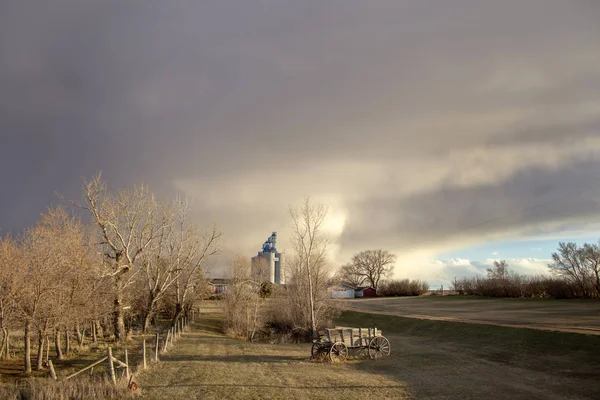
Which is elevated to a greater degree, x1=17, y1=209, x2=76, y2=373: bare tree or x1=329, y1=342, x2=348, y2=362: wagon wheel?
x1=17, y1=209, x2=76, y2=373: bare tree

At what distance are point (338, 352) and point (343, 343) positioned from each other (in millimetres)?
502

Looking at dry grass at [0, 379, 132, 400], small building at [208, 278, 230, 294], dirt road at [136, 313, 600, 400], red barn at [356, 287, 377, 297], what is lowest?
red barn at [356, 287, 377, 297]

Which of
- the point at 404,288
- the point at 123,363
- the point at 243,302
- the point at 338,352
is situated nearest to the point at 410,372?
the point at 338,352

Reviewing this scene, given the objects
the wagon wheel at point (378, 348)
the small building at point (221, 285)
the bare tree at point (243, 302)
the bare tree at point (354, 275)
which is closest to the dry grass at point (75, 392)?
the wagon wheel at point (378, 348)

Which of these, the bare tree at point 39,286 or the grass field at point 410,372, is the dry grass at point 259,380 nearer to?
the grass field at point 410,372

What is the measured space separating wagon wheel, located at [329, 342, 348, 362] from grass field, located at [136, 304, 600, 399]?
1.97ft

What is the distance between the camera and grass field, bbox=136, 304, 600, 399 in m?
14.4

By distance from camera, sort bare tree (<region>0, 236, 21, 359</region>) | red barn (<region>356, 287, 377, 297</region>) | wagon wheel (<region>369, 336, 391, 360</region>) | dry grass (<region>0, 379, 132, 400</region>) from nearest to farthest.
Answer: dry grass (<region>0, 379, 132, 400</region>), bare tree (<region>0, 236, 21, 359</region>), wagon wheel (<region>369, 336, 391, 360</region>), red barn (<region>356, 287, 377, 297</region>)

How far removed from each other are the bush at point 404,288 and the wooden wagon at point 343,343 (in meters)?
80.7

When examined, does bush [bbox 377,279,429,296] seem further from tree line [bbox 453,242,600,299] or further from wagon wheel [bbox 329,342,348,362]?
wagon wheel [bbox 329,342,348,362]

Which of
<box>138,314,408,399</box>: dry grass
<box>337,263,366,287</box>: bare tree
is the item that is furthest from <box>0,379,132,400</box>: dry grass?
<box>337,263,366,287</box>: bare tree

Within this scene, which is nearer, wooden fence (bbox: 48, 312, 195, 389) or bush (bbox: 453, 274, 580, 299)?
wooden fence (bbox: 48, 312, 195, 389)

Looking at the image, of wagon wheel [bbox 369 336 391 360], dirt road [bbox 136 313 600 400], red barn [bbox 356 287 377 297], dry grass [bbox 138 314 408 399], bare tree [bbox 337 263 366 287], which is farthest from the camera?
bare tree [bbox 337 263 366 287]

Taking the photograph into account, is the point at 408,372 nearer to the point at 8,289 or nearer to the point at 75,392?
the point at 75,392
